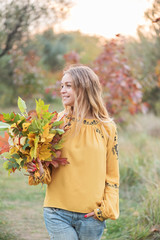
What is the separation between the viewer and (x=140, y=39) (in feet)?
52.1

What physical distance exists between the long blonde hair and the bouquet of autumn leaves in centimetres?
28

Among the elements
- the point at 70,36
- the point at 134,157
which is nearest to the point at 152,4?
the point at 134,157

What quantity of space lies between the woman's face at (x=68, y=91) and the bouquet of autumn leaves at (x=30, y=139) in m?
0.25

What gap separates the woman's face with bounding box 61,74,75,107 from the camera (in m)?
2.64

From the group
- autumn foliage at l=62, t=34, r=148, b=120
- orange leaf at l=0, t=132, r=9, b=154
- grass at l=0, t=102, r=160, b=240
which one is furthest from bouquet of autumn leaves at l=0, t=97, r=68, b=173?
autumn foliage at l=62, t=34, r=148, b=120

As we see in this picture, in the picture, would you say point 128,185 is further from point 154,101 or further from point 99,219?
point 154,101

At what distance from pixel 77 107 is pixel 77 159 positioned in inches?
15.5

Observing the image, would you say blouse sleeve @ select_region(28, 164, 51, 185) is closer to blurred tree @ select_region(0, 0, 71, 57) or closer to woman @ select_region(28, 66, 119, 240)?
woman @ select_region(28, 66, 119, 240)

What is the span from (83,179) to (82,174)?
0.04 metres

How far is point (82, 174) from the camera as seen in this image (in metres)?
2.51

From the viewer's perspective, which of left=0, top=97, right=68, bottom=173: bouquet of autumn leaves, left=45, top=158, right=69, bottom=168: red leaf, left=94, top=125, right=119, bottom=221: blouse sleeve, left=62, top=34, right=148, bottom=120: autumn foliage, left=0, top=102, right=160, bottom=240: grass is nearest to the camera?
left=0, top=97, right=68, bottom=173: bouquet of autumn leaves

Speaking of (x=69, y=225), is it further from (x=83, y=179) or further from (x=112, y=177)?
(x=112, y=177)

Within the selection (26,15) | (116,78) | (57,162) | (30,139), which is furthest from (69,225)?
(26,15)

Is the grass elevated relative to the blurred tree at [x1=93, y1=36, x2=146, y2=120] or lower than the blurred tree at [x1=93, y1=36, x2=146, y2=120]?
lower
